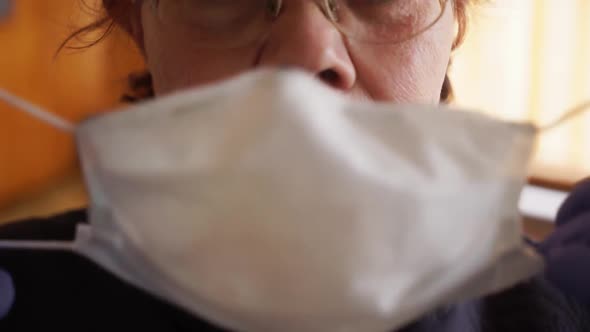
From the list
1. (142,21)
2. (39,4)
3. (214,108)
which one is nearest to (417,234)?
(214,108)

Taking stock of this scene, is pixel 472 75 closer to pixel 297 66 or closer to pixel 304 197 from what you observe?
pixel 297 66

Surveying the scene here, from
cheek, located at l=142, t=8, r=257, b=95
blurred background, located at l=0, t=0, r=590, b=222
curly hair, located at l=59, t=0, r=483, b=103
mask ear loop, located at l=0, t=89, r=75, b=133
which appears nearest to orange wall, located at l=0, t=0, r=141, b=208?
blurred background, located at l=0, t=0, r=590, b=222

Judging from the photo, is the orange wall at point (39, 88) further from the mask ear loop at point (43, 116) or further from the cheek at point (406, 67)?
the mask ear loop at point (43, 116)

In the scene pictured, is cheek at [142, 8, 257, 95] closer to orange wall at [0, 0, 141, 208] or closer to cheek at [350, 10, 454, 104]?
cheek at [350, 10, 454, 104]

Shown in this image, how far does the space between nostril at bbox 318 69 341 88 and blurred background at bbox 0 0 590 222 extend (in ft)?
1.06

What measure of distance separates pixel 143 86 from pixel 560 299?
668mm

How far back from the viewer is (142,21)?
658mm

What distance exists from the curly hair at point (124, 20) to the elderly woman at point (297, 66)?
2.7 inches

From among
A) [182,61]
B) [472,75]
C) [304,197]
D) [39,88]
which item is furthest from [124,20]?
[39,88]

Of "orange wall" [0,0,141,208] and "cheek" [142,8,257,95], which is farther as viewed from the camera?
"orange wall" [0,0,141,208]

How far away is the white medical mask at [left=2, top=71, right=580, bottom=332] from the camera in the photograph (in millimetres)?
334

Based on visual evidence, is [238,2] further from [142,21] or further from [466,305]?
[466,305]

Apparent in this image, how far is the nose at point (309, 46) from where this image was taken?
0.49 m

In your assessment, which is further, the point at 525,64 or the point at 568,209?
the point at 525,64
